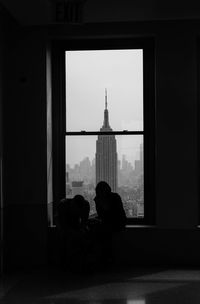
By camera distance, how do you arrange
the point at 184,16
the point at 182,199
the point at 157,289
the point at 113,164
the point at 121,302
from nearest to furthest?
1. the point at 121,302
2. the point at 157,289
3. the point at 184,16
4. the point at 182,199
5. the point at 113,164

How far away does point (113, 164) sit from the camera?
754 centimetres

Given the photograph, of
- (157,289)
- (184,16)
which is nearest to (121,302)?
(157,289)

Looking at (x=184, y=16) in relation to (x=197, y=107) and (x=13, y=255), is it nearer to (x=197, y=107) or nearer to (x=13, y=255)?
(x=197, y=107)

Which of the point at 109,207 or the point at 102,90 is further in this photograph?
the point at 102,90

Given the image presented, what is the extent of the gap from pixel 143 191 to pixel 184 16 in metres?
2.62

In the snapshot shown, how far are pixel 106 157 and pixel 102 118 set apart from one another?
2.00 feet

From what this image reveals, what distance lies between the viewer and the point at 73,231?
21.8ft

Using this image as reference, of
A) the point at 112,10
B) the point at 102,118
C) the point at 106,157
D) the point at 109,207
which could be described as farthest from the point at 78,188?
the point at 112,10

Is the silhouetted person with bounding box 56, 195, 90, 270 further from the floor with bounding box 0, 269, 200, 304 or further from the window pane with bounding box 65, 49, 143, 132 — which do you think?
the window pane with bounding box 65, 49, 143, 132

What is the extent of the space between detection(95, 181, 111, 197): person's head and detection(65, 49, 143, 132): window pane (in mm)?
1036

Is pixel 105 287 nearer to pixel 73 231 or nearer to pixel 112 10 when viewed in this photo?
pixel 73 231

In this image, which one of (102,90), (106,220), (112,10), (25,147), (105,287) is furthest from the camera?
(102,90)

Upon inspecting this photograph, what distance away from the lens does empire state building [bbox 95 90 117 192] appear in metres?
7.50

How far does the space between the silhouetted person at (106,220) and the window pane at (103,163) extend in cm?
62
